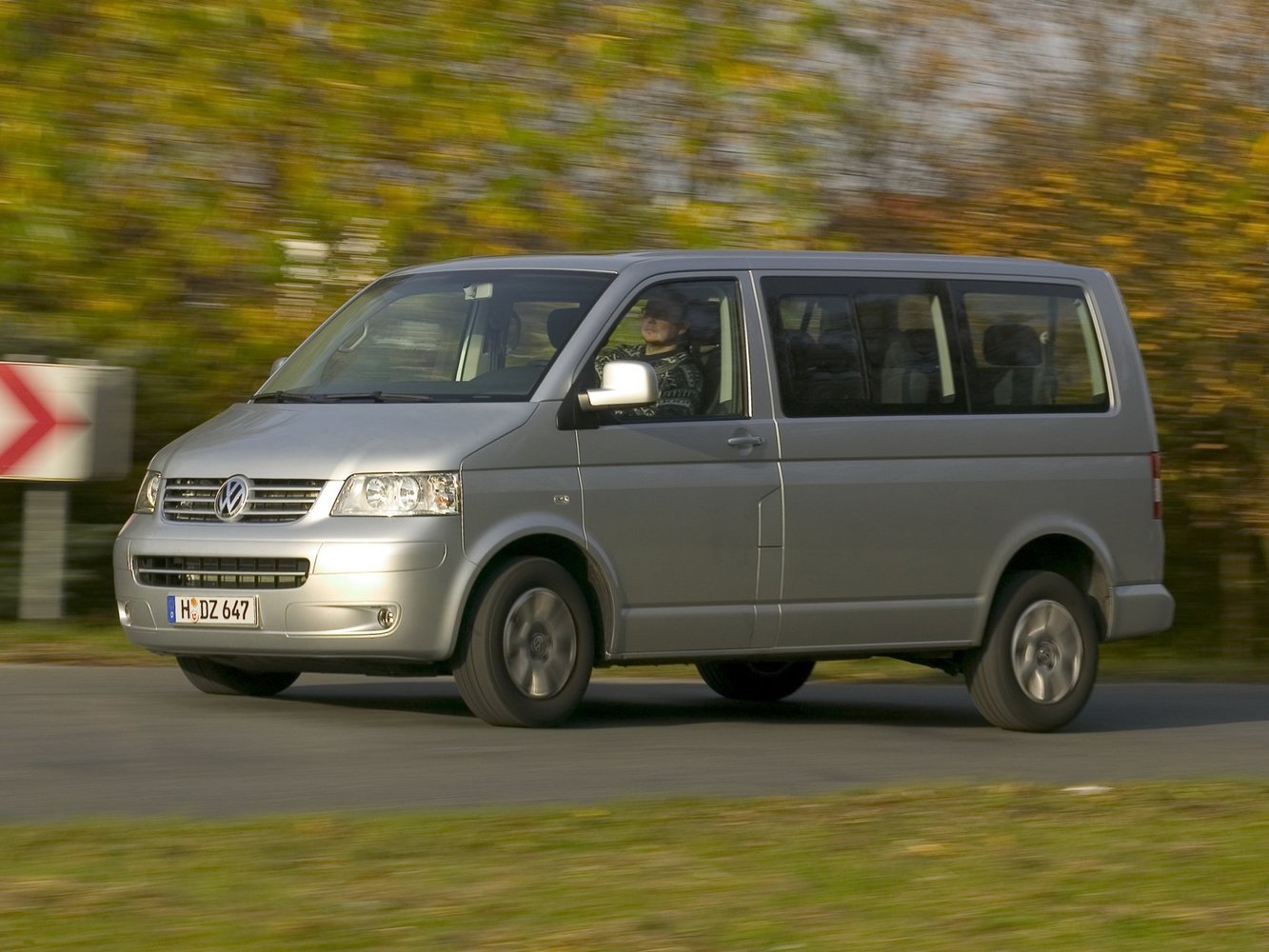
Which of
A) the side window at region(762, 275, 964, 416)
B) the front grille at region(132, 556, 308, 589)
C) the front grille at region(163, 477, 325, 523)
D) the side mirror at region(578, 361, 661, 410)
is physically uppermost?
the side window at region(762, 275, 964, 416)

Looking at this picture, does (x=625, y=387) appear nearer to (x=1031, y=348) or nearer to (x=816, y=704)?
(x=1031, y=348)

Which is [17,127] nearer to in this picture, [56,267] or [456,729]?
[56,267]

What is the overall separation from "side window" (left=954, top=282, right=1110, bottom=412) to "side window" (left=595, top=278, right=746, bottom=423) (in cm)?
134

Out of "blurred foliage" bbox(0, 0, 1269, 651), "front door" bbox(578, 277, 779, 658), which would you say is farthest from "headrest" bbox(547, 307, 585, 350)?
"blurred foliage" bbox(0, 0, 1269, 651)

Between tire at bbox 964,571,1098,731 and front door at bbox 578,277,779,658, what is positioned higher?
front door at bbox 578,277,779,658

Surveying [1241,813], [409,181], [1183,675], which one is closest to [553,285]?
[1241,813]

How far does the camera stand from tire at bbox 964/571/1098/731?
11.1 m

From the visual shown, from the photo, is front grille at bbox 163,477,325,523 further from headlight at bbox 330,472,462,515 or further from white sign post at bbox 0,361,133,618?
white sign post at bbox 0,361,133,618

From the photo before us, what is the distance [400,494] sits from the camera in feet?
30.8

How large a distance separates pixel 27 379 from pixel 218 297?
2221mm

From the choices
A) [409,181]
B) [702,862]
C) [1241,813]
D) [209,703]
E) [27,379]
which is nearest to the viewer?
[702,862]

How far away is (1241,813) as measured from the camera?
8117mm

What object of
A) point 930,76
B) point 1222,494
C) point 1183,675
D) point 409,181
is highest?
point 930,76

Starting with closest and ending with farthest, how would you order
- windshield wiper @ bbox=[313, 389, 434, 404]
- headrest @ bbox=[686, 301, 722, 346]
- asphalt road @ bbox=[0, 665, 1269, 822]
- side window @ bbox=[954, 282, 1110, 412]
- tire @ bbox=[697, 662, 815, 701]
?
1. asphalt road @ bbox=[0, 665, 1269, 822]
2. windshield wiper @ bbox=[313, 389, 434, 404]
3. headrest @ bbox=[686, 301, 722, 346]
4. side window @ bbox=[954, 282, 1110, 412]
5. tire @ bbox=[697, 662, 815, 701]
